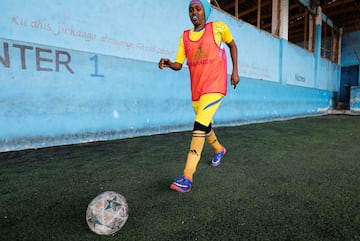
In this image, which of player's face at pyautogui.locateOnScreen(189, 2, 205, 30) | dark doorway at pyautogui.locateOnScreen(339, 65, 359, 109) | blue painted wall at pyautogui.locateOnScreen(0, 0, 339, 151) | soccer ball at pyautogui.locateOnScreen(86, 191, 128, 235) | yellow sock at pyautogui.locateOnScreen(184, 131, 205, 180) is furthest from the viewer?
dark doorway at pyautogui.locateOnScreen(339, 65, 359, 109)

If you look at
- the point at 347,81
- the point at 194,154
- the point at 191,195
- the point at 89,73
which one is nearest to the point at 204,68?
the point at 194,154

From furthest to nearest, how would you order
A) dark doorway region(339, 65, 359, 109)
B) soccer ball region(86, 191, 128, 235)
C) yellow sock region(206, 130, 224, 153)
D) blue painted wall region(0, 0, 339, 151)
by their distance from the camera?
dark doorway region(339, 65, 359, 109) < blue painted wall region(0, 0, 339, 151) < yellow sock region(206, 130, 224, 153) < soccer ball region(86, 191, 128, 235)

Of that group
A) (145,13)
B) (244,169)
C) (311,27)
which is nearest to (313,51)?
(311,27)

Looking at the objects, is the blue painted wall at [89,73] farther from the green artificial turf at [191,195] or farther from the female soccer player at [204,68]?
the female soccer player at [204,68]

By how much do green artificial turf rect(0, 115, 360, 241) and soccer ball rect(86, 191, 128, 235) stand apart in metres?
0.04

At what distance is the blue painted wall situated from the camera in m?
2.64

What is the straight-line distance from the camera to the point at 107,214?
99 cm

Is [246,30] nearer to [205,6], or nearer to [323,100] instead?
[205,6]

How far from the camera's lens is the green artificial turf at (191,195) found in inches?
39.2

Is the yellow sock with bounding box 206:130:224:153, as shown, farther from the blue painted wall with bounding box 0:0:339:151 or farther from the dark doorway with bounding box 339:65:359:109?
the dark doorway with bounding box 339:65:359:109

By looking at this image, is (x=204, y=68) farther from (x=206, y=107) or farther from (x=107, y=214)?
(x=107, y=214)

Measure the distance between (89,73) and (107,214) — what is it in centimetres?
271

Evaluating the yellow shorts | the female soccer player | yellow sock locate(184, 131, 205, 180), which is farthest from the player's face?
yellow sock locate(184, 131, 205, 180)

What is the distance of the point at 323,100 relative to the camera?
11141mm
